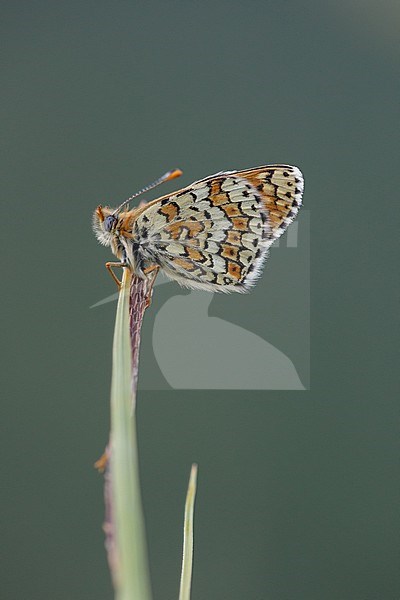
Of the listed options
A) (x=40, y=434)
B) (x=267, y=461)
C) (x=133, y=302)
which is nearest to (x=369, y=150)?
(x=267, y=461)

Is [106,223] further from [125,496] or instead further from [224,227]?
[125,496]

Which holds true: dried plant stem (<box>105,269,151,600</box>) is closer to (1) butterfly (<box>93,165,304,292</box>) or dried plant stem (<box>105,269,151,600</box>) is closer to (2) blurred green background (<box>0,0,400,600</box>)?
(1) butterfly (<box>93,165,304,292</box>)

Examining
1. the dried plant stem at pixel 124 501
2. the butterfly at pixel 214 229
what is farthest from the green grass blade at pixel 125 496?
the butterfly at pixel 214 229

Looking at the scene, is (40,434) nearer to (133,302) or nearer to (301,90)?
(301,90)

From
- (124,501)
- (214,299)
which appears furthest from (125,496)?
(214,299)

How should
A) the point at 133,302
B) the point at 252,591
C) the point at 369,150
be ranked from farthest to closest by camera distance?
the point at 369,150
the point at 252,591
the point at 133,302

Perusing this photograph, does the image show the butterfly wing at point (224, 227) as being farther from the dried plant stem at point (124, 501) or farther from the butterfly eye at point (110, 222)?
the dried plant stem at point (124, 501)
